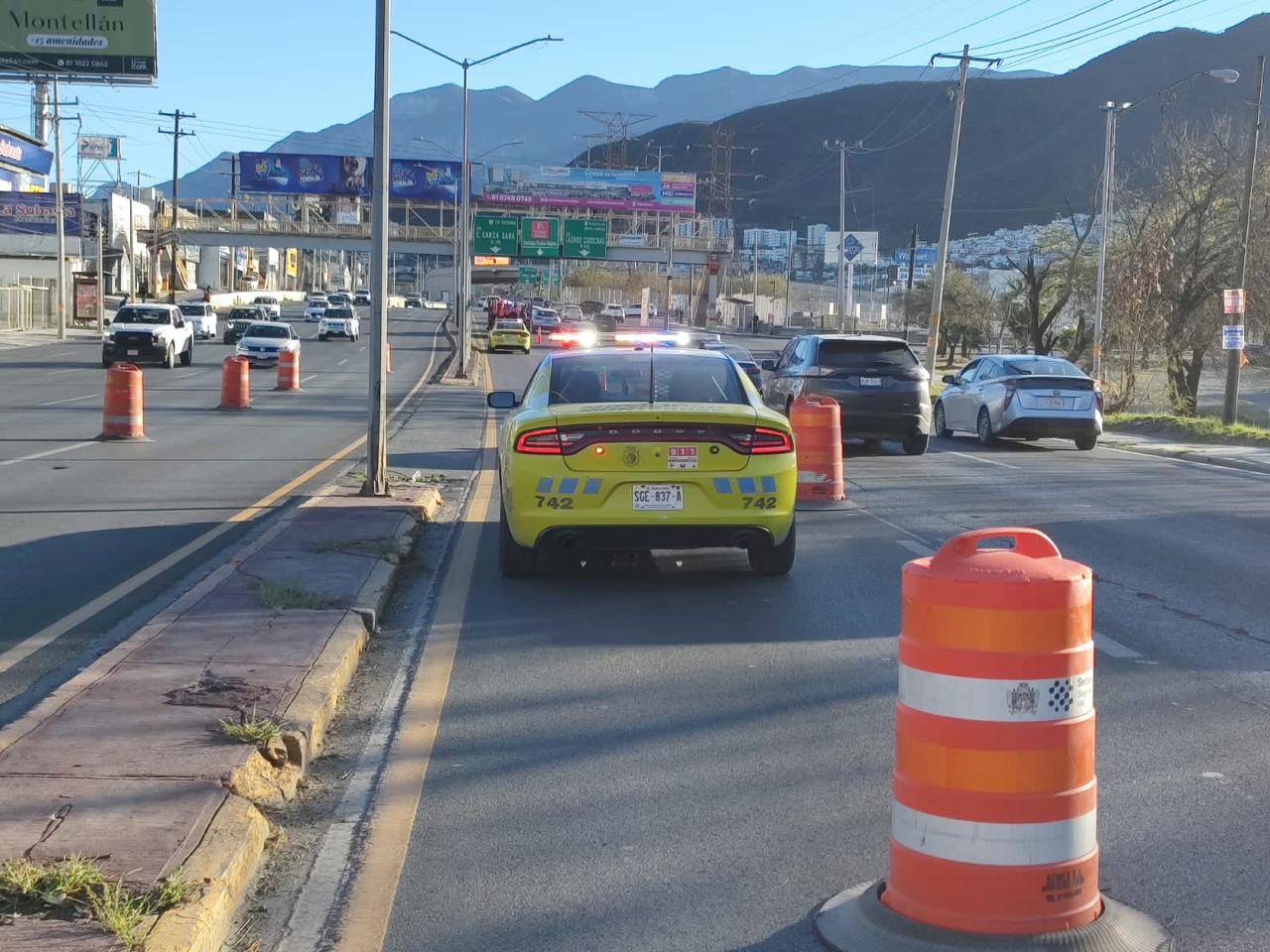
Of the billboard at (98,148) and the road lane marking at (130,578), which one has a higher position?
the billboard at (98,148)

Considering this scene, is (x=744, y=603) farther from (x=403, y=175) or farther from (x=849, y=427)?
(x=403, y=175)

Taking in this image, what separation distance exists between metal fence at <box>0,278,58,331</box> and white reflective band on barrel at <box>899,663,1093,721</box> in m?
70.3

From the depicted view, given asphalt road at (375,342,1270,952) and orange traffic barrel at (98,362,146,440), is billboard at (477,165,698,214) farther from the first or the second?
asphalt road at (375,342,1270,952)

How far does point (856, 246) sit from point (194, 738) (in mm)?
72699

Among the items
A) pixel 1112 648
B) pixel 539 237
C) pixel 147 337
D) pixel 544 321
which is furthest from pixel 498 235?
pixel 1112 648

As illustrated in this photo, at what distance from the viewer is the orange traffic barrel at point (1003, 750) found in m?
3.99

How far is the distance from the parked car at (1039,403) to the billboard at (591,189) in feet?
247

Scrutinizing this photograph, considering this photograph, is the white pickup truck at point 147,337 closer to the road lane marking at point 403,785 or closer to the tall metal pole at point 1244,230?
the tall metal pole at point 1244,230

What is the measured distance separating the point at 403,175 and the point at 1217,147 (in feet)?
194

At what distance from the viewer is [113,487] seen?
14914 mm

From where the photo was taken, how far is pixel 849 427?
781 inches

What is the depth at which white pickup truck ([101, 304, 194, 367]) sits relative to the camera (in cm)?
4272

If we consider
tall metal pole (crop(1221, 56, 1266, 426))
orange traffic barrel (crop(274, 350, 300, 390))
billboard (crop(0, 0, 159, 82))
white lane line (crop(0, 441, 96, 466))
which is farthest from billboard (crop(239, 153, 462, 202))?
white lane line (crop(0, 441, 96, 466))

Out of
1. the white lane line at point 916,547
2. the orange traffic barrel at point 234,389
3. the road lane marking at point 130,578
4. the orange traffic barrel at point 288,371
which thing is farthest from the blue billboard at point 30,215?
the white lane line at point 916,547
